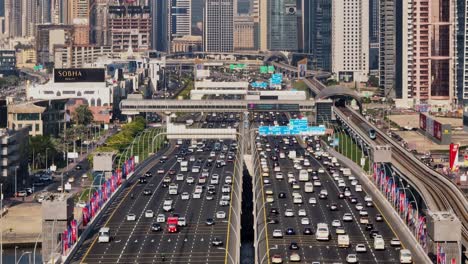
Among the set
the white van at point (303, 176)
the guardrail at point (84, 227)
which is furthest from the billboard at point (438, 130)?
the guardrail at point (84, 227)

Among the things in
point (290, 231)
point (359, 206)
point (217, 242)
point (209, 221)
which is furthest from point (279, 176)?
point (217, 242)

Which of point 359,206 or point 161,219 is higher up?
point 359,206

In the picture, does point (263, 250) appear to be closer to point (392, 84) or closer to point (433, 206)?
point (433, 206)

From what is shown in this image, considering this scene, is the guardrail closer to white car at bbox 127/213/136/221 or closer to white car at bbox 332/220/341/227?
white car at bbox 127/213/136/221

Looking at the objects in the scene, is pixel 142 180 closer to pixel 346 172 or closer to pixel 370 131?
pixel 346 172

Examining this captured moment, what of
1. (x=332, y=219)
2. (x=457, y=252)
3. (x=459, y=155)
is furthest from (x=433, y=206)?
(x=459, y=155)
